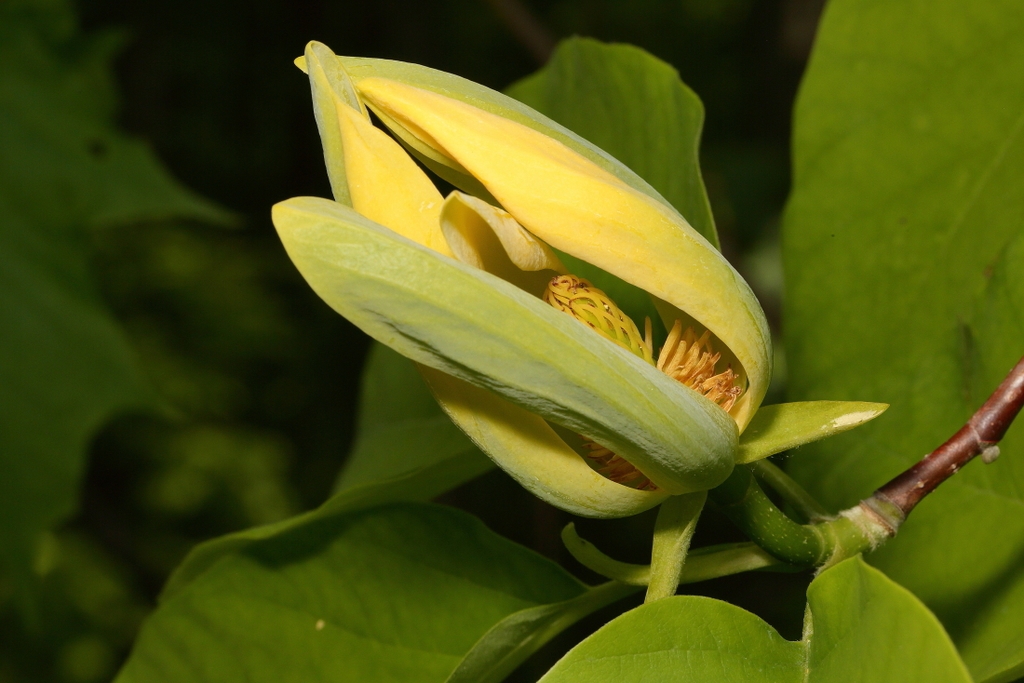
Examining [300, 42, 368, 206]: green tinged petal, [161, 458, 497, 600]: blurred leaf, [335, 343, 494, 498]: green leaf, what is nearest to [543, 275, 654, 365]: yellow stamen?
[300, 42, 368, 206]: green tinged petal

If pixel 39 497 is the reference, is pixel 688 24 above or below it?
above

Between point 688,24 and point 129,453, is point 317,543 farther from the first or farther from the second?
point 688,24

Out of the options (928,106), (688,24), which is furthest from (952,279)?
(688,24)

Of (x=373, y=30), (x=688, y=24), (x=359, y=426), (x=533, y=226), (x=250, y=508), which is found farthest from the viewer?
(x=688, y=24)

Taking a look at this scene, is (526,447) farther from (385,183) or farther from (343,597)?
(343,597)

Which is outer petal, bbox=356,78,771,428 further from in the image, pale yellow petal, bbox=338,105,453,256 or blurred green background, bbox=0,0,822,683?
blurred green background, bbox=0,0,822,683

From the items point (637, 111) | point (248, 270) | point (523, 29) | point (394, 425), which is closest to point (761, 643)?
point (637, 111)

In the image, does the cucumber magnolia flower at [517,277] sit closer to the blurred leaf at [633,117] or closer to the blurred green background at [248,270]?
the blurred leaf at [633,117]
